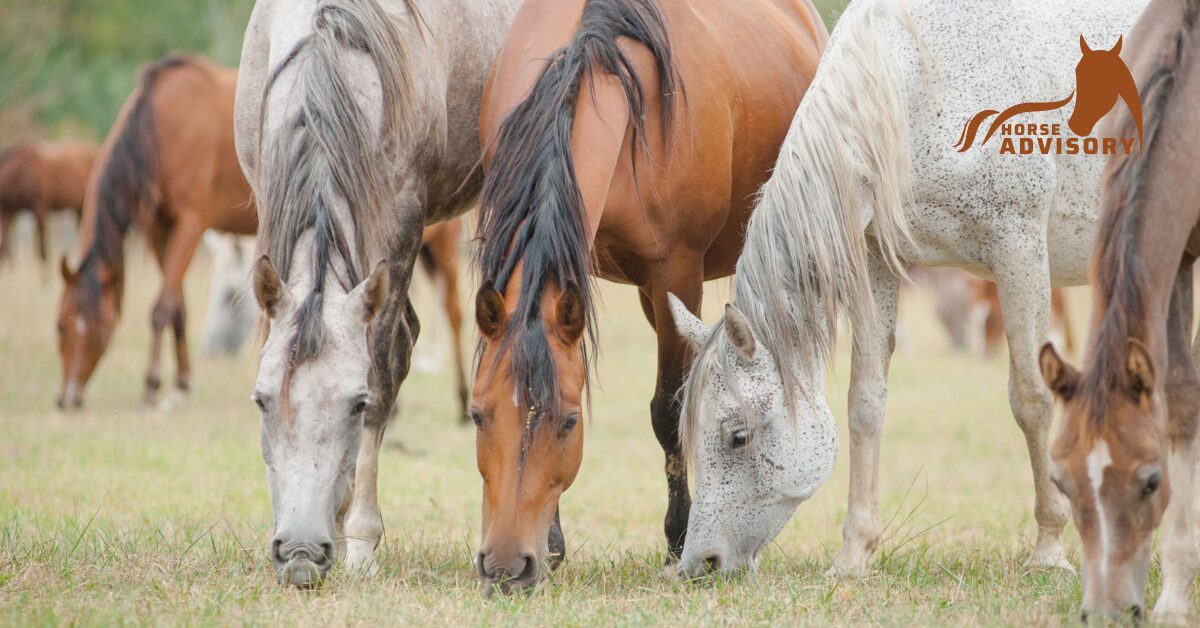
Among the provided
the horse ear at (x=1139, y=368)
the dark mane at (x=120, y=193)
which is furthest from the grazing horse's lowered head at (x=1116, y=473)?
the dark mane at (x=120, y=193)

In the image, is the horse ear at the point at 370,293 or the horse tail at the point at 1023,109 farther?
the horse tail at the point at 1023,109

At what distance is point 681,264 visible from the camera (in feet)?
15.0

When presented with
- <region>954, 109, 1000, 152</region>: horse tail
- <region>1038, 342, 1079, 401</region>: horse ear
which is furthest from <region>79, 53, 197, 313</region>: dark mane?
<region>1038, 342, 1079, 401</region>: horse ear

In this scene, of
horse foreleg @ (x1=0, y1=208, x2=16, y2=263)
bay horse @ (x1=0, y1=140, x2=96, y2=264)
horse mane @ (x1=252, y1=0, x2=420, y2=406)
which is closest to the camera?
horse mane @ (x1=252, y1=0, x2=420, y2=406)

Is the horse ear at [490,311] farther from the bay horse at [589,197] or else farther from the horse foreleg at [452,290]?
the horse foreleg at [452,290]

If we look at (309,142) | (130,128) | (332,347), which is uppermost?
(130,128)

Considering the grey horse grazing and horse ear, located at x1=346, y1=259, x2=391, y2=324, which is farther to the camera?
the grey horse grazing

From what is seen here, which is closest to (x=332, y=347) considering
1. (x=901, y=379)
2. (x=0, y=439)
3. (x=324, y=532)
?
(x=324, y=532)

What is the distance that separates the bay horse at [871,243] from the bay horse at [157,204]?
6.20 metres

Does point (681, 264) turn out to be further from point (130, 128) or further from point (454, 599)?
point (130, 128)

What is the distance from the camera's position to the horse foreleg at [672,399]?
4.52 meters

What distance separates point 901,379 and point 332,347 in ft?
31.3

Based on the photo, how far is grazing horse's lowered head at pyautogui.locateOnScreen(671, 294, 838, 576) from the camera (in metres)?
4.05

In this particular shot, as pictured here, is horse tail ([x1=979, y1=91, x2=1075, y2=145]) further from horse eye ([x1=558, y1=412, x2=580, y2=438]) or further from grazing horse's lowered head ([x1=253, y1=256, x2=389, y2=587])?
grazing horse's lowered head ([x1=253, y1=256, x2=389, y2=587])
